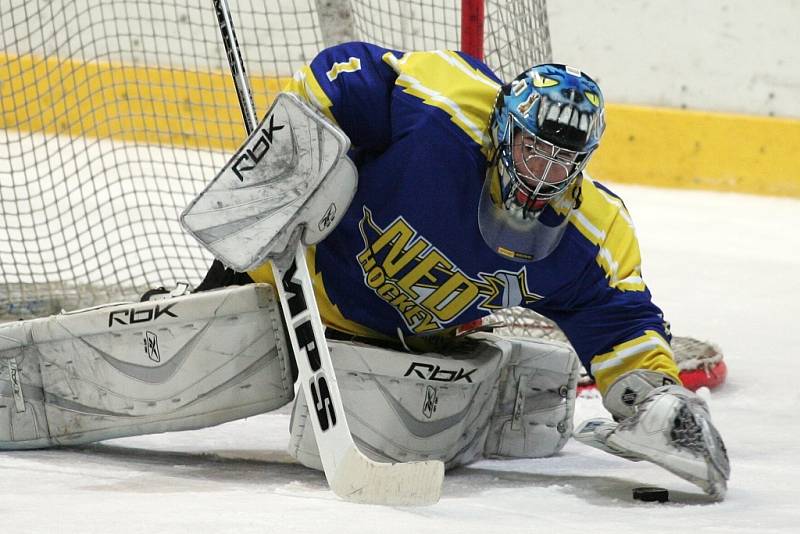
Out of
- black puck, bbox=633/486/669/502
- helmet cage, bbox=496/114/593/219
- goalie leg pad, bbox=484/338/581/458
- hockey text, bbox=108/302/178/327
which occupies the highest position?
helmet cage, bbox=496/114/593/219

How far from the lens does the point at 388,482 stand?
2230 mm

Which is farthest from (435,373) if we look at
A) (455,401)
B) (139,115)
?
(139,115)

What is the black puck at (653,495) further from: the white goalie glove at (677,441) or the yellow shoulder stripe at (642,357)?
the yellow shoulder stripe at (642,357)

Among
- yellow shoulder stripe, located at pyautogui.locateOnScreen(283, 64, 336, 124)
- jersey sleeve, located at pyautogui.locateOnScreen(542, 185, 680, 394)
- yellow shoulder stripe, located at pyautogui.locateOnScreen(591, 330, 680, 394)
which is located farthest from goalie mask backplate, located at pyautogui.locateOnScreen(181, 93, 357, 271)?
yellow shoulder stripe, located at pyautogui.locateOnScreen(591, 330, 680, 394)

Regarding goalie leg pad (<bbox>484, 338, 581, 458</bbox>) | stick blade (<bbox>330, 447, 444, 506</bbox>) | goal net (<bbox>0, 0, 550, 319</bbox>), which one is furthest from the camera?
goal net (<bbox>0, 0, 550, 319</bbox>)

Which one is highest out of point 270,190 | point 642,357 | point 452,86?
point 452,86

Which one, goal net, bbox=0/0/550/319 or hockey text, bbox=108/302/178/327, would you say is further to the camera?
goal net, bbox=0/0/550/319

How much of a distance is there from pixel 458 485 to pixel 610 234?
0.55m

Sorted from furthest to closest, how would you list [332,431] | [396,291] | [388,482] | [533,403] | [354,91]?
[533,403], [396,291], [354,91], [332,431], [388,482]

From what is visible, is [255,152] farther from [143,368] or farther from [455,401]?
[455,401]

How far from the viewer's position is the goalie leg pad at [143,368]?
8.74ft

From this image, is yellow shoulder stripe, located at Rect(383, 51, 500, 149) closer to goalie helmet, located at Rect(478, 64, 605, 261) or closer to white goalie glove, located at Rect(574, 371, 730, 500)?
goalie helmet, located at Rect(478, 64, 605, 261)

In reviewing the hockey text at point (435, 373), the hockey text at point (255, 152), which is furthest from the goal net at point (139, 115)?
the hockey text at point (255, 152)

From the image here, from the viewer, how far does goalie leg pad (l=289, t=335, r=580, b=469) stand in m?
2.58
